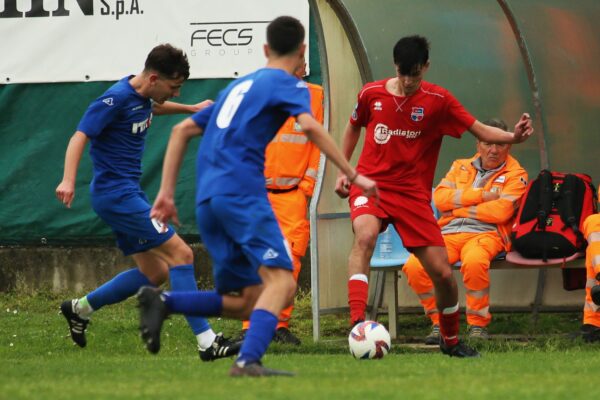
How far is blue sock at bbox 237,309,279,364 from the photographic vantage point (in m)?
6.44

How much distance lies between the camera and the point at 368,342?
8.59 m

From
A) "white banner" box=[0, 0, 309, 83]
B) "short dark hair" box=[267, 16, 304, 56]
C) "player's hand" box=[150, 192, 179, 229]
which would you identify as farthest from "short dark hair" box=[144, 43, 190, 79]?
"white banner" box=[0, 0, 309, 83]

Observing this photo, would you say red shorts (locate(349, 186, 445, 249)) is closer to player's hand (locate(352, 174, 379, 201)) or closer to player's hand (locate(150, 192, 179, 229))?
player's hand (locate(352, 174, 379, 201))

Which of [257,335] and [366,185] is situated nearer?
[257,335]

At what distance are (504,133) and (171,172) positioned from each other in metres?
3.03

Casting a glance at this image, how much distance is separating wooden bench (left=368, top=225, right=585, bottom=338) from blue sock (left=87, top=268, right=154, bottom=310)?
2.18 metres

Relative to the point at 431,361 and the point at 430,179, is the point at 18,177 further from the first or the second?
the point at 431,361

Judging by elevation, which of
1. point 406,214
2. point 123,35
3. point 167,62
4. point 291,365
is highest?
point 167,62

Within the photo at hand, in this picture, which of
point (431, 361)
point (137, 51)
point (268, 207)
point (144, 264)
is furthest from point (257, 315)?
point (137, 51)

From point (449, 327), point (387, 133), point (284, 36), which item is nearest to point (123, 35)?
point (387, 133)

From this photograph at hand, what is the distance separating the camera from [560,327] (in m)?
11.6

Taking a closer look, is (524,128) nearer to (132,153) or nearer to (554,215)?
(554,215)

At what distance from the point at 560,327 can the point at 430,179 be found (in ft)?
9.06

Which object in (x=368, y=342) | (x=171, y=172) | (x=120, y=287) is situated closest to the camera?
(x=171, y=172)
